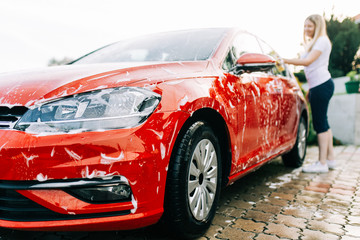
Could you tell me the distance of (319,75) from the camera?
13.7 feet

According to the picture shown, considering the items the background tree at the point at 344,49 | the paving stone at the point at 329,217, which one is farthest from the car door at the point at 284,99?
the background tree at the point at 344,49

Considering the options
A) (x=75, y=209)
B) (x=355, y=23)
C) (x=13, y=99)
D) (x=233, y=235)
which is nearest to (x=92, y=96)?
(x=13, y=99)

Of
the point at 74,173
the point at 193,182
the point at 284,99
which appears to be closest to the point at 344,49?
the point at 284,99

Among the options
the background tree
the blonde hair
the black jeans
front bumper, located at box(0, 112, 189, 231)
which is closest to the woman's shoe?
the black jeans

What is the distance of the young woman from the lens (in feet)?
13.6

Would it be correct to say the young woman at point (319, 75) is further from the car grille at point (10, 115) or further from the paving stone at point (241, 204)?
the car grille at point (10, 115)

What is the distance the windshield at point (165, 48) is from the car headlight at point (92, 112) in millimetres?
916

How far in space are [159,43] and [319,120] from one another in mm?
2366

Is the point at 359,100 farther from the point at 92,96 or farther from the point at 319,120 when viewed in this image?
the point at 92,96

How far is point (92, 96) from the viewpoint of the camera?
5.78ft

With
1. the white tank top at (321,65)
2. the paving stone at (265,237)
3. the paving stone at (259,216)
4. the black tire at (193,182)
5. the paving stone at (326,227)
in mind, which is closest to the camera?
the black tire at (193,182)

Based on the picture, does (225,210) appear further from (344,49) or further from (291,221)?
(344,49)

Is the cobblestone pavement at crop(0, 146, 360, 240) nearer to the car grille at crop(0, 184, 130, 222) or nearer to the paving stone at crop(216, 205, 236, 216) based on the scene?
the paving stone at crop(216, 205, 236, 216)

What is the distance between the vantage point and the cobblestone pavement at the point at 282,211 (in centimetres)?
234
